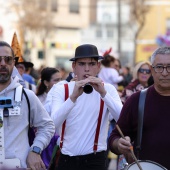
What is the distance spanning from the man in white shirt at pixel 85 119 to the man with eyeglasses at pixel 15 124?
0.85 meters

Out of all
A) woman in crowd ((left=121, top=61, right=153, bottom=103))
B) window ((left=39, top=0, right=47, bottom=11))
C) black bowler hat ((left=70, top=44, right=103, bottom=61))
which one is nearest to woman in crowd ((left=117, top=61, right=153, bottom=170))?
woman in crowd ((left=121, top=61, right=153, bottom=103))

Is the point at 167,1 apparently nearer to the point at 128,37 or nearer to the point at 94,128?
the point at 128,37

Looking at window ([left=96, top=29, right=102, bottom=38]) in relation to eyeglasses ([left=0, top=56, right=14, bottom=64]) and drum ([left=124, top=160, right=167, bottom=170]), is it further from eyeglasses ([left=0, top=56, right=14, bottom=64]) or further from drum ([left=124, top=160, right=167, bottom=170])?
drum ([left=124, top=160, right=167, bottom=170])

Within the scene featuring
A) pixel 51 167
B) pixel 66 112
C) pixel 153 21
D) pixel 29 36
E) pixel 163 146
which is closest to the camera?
pixel 163 146

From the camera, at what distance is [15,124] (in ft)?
16.6

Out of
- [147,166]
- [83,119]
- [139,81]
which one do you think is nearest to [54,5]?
[139,81]

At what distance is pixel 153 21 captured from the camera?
66000 mm

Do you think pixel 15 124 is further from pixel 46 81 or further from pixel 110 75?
pixel 110 75

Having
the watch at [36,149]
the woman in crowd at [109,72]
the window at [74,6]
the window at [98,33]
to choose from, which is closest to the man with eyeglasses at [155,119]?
the watch at [36,149]

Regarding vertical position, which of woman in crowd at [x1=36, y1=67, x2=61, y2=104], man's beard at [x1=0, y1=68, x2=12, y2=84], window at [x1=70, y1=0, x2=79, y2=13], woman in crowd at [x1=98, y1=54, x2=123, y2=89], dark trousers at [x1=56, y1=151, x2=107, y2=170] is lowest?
dark trousers at [x1=56, y1=151, x2=107, y2=170]

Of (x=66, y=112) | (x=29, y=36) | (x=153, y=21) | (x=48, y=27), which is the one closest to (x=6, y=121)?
(x=66, y=112)

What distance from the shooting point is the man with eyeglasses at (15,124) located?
500cm

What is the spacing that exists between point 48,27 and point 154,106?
4278 centimetres

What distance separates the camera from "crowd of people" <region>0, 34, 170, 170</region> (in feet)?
16.2
